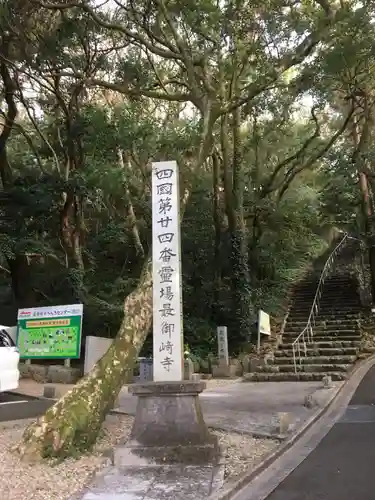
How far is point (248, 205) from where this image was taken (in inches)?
798

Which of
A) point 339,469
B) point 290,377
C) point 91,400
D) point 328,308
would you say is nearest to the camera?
point 339,469

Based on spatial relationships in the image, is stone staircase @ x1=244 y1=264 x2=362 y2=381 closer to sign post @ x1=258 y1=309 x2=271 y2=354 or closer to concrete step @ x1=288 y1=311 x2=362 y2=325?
→ concrete step @ x1=288 y1=311 x2=362 y2=325

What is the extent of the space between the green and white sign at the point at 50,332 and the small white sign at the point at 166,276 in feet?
22.5

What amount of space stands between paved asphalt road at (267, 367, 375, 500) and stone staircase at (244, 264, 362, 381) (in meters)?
5.24

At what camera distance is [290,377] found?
13023 mm

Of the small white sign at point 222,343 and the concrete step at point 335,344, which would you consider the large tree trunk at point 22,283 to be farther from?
the concrete step at point 335,344

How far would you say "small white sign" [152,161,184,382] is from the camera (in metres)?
6.30

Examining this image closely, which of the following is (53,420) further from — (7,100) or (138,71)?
(7,100)

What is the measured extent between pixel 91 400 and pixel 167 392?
0.94 meters

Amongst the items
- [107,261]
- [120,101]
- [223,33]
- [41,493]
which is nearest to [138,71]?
[223,33]

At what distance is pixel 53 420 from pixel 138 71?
1153 cm

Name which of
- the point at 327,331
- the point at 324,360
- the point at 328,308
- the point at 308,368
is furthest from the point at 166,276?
the point at 328,308

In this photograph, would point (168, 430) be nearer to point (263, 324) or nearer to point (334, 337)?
point (263, 324)

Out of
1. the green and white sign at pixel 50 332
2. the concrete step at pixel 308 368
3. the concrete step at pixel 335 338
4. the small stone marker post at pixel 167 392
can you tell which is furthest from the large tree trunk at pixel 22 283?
the small stone marker post at pixel 167 392
